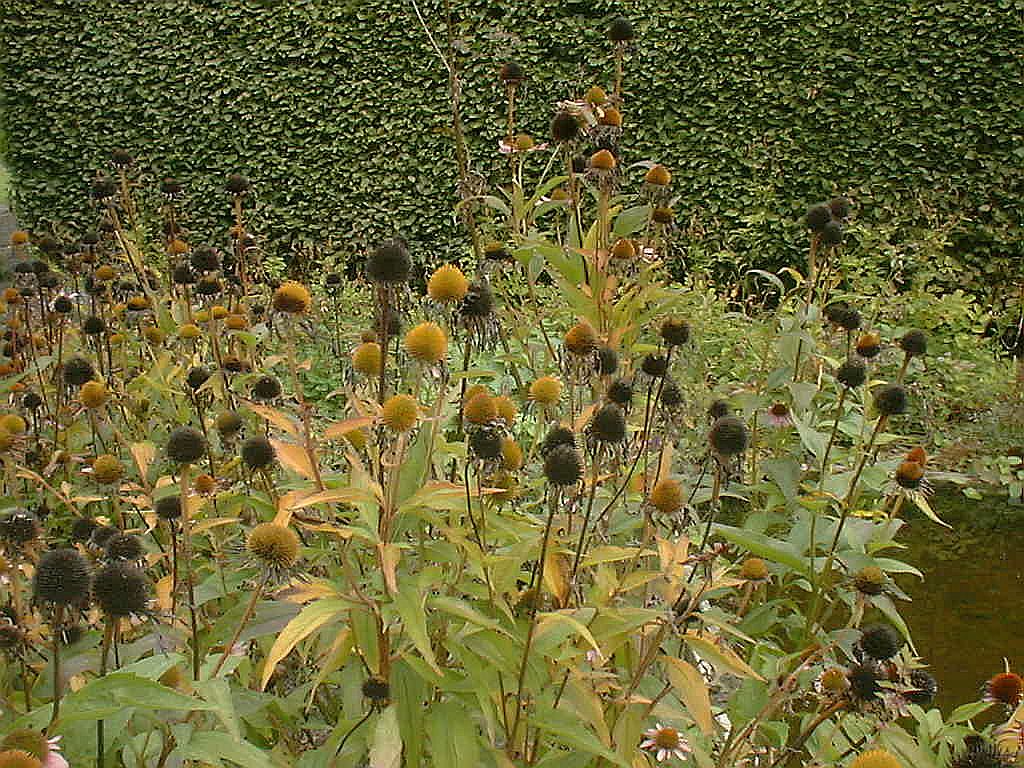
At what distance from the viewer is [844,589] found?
1.71 metres

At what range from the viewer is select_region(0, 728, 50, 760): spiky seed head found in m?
0.91

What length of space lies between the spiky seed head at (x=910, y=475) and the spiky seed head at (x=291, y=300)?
1.07m

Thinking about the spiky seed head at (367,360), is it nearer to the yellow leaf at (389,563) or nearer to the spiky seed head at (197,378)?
the yellow leaf at (389,563)

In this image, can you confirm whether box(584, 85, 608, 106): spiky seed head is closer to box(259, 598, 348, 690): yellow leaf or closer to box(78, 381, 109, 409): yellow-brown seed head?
box(78, 381, 109, 409): yellow-brown seed head

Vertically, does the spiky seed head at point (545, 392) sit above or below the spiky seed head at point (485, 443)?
below

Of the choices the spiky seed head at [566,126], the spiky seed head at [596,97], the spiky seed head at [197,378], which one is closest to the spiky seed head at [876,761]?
the spiky seed head at [566,126]

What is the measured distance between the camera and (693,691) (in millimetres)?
1145

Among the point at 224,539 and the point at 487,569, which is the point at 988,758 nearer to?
the point at 487,569

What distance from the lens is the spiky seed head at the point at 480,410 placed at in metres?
1.17

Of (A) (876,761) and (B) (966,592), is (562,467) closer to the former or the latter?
(A) (876,761)

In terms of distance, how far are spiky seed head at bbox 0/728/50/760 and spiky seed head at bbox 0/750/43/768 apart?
0.07 m

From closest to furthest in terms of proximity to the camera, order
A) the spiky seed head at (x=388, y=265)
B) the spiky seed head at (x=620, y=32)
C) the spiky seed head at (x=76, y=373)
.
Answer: the spiky seed head at (x=388, y=265)
the spiky seed head at (x=76, y=373)
the spiky seed head at (x=620, y=32)

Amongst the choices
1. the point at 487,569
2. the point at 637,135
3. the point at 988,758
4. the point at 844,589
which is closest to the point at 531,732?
the point at 487,569

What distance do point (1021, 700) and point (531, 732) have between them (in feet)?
2.28
